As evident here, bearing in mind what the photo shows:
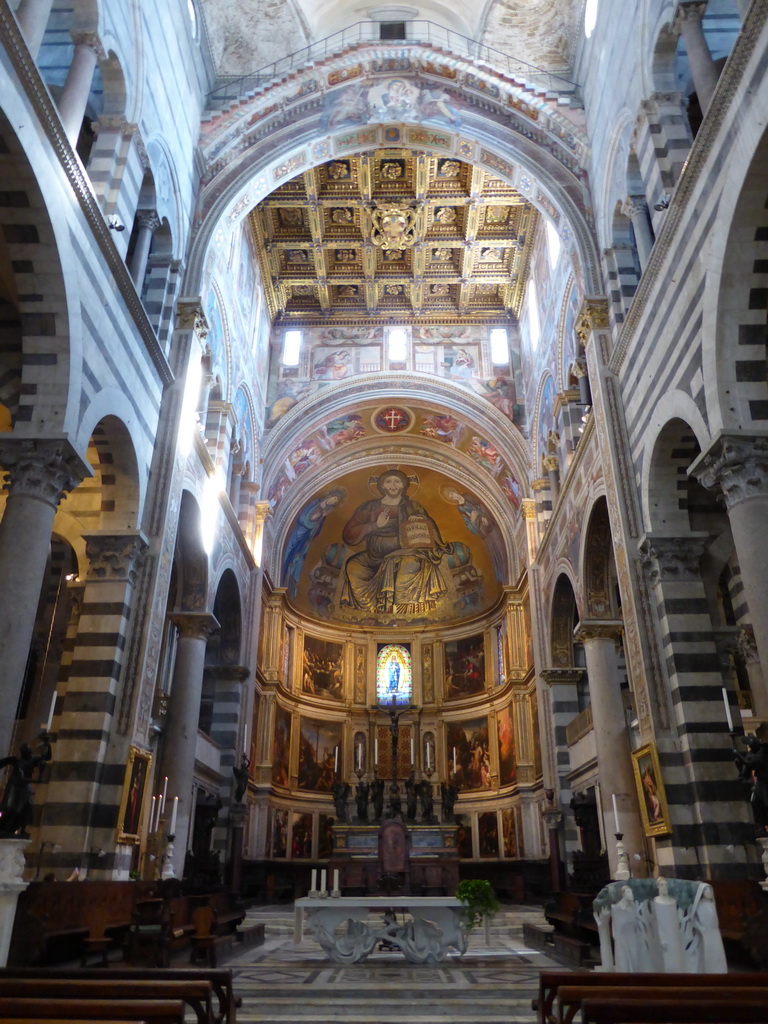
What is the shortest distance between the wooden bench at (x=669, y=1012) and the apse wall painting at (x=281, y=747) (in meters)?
23.3

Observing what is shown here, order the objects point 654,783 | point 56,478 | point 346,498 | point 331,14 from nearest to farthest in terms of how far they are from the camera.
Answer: point 56,478, point 654,783, point 331,14, point 346,498

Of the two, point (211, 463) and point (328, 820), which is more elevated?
point (211, 463)

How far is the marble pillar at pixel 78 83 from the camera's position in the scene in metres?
11.0

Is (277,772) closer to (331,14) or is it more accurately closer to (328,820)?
(328,820)

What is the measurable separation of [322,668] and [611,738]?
661 inches

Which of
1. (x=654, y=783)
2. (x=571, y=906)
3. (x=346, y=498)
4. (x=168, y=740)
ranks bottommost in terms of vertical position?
(x=571, y=906)

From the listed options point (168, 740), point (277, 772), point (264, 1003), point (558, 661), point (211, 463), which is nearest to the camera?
point (264, 1003)

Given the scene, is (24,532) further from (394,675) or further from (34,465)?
(394,675)

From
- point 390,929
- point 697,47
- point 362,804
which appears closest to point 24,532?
point 390,929

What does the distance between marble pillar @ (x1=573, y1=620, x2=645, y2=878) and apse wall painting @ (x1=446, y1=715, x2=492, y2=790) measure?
1277cm

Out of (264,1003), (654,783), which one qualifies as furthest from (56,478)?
(654,783)

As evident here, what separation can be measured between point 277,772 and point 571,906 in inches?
641

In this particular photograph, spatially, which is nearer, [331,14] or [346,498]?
[331,14]

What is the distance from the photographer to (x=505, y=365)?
2650cm
